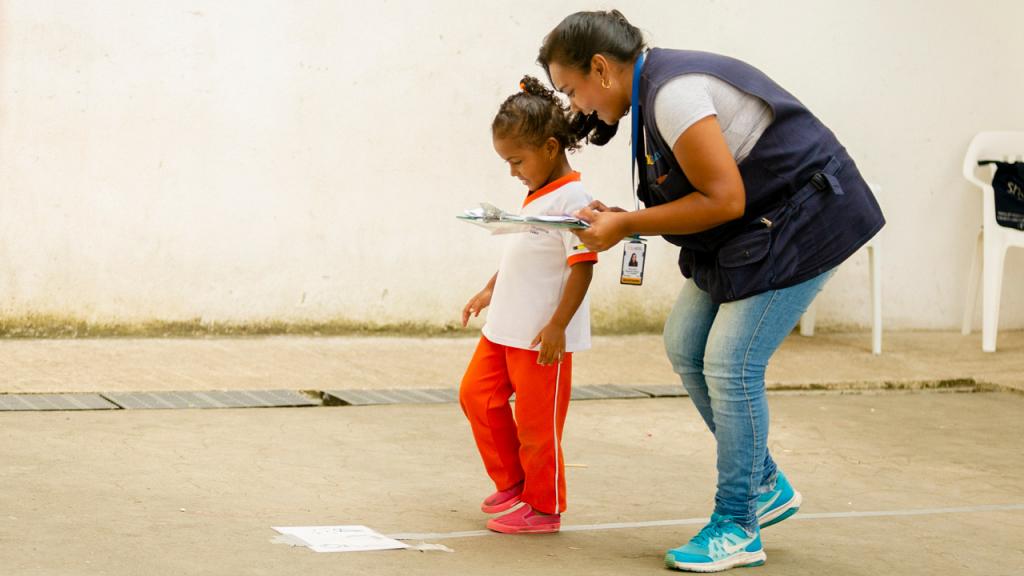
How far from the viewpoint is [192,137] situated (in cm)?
654

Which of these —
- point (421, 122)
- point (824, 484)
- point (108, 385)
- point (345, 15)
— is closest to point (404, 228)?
point (421, 122)

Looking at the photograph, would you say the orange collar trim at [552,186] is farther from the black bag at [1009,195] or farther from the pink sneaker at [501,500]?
the black bag at [1009,195]

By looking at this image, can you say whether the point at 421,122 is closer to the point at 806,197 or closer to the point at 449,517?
the point at 449,517

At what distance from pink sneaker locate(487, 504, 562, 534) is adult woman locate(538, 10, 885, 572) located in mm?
413

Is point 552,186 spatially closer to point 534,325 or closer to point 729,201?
point 534,325

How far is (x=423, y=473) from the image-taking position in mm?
4418

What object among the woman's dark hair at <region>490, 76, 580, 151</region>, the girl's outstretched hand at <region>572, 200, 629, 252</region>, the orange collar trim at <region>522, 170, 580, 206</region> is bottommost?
the girl's outstretched hand at <region>572, 200, 629, 252</region>

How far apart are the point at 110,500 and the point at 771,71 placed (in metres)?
4.86

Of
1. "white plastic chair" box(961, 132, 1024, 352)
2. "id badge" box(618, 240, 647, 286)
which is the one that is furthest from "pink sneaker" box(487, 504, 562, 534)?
"white plastic chair" box(961, 132, 1024, 352)

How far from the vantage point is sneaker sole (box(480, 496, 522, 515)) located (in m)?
3.81

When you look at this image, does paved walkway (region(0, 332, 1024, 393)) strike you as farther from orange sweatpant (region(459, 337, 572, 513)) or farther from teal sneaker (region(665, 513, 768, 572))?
teal sneaker (region(665, 513, 768, 572))

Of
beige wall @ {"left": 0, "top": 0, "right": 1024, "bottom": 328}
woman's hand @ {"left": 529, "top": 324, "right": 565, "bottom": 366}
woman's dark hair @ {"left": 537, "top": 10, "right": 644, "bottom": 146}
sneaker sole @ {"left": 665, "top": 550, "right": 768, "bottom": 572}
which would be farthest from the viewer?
beige wall @ {"left": 0, "top": 0, "right": 1024, "bottom": 328}

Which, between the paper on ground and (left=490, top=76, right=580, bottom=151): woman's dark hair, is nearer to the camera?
the paper on ground

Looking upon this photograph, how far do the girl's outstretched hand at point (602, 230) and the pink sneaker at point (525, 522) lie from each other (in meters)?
0.84
